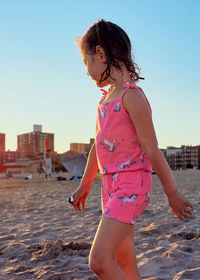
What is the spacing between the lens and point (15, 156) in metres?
125

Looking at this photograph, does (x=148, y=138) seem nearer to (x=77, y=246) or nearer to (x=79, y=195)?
(x=79, y=195)

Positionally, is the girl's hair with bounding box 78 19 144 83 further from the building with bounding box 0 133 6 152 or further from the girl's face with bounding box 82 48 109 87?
the building with bounding box 0 133 6 152

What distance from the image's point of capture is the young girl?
1.37 metres

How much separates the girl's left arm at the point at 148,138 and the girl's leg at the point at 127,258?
0.38 metres

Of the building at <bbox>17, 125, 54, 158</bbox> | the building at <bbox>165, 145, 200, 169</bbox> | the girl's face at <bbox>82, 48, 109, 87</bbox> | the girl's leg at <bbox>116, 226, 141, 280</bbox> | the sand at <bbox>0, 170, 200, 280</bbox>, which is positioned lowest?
the sand at <bbox>0, 170, 200, 280</bbox>

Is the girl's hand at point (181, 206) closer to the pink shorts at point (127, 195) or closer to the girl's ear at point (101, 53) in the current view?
the pink shorts at point (127, 195)

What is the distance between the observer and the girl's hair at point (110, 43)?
5.20ft

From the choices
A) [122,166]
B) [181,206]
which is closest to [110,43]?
[122,166]

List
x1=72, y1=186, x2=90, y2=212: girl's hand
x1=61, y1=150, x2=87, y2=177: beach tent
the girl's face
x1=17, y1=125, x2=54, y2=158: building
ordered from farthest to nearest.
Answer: x1=17, y1=125, x2=54, y2=158: building → x1=61, y1=150, x2=87, y2=177: beach tent → x1=72, y1=186, x2=90, y2=212: girl's hand → the girl's face

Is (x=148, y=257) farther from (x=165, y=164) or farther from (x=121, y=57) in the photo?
(x=121, y=57)

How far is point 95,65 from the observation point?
64.7 inches

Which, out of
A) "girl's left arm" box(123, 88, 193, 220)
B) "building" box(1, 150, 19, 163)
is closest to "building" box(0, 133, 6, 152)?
"building" box(1, 150, 19, 163)

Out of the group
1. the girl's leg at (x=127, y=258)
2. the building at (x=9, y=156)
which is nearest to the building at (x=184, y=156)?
the building at (x=9, y=156)

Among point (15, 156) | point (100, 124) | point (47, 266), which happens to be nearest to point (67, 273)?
point (47, 266)
